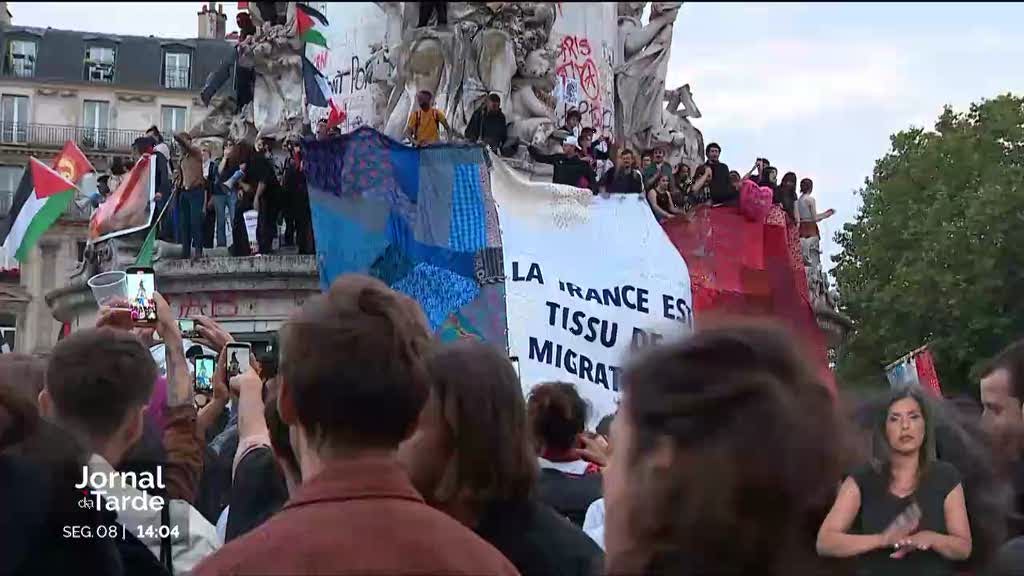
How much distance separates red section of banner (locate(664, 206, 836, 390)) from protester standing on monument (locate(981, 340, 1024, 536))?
20.2 ft

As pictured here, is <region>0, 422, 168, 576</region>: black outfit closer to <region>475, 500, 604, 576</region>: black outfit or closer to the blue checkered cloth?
<region>475, 500, 604, 576</region>: black outfit

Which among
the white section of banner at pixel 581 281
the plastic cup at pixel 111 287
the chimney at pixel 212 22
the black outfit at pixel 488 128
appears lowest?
the plastic cup at pixel 111 287

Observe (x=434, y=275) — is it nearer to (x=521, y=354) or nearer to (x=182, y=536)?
(x=521, y=354)

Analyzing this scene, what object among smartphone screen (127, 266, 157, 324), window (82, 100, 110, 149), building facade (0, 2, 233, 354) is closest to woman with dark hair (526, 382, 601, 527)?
smartphone screen (127, 266, 157, 324)

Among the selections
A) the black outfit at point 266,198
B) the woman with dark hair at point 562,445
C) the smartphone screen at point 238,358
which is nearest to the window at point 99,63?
the black outfit at point 266,198

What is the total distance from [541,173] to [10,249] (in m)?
5.56

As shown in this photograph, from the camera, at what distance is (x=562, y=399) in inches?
209

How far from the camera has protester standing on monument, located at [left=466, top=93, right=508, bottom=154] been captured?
18.4m

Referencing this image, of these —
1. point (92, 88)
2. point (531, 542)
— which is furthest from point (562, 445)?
point (92, 88)

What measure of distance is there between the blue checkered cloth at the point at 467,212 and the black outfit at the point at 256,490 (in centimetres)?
570

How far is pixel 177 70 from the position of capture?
2312 inches

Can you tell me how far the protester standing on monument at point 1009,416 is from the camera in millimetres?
5238

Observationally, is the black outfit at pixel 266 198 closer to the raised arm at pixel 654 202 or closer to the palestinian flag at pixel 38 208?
the palestinian flag at pixel 38 208

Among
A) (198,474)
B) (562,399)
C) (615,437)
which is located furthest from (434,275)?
(615,437)
